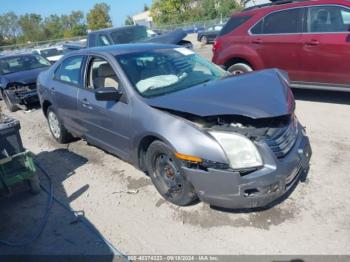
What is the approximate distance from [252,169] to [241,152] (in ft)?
0.58

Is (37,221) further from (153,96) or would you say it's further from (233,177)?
(233,177)

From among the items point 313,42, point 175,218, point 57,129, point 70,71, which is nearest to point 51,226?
point 175,218

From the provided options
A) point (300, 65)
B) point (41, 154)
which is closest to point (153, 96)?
point (41, 154)

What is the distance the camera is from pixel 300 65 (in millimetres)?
6762

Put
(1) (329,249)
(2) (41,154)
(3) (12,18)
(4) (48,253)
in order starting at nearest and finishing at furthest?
(1) (329,249) < (4) (48,253) < (2) (41,154) < (3) (12,18)

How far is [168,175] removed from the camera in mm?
→ 3984

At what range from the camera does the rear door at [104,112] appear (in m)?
4.37

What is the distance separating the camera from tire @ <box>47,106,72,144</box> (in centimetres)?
627

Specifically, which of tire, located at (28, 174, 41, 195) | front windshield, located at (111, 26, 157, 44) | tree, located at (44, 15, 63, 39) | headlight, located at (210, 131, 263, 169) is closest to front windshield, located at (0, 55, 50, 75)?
front windshield, located at (111, 26, 157, 44)

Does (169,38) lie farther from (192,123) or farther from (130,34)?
(192,123)

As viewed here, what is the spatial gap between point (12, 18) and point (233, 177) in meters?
99.7

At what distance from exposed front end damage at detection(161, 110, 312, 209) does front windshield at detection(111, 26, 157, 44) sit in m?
8.32

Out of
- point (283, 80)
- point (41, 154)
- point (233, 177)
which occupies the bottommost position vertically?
point (41, 154)

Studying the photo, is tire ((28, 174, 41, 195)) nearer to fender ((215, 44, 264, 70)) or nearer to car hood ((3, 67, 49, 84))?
fender ((215, 44, 264, 70))
